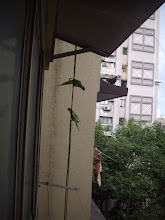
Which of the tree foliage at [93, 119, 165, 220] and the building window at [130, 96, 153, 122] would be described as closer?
the tree foliage at [93, 119, 165, 220]

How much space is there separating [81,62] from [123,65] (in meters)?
11.4

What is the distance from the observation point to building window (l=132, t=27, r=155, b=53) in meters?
13.4

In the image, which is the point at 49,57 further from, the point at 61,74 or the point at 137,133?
the point at 137,133

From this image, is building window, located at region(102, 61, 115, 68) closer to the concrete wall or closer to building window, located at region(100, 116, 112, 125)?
building window, located at region(100, 116, 112, 125)

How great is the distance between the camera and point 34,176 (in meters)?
1.08

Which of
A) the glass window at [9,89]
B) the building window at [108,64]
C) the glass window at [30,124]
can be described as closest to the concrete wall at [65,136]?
the glass window at [30,124]

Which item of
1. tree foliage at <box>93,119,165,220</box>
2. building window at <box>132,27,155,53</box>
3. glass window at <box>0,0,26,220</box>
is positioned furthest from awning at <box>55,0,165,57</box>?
building window at <box>132,27,155,53</box>

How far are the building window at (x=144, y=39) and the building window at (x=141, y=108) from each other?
2915mm

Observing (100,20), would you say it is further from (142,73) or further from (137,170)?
(142,73)

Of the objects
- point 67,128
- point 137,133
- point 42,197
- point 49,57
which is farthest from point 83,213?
point 137,133

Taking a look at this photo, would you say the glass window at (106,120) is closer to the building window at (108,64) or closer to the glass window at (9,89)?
the building window at (108,64)

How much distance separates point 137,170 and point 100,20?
6286 mm

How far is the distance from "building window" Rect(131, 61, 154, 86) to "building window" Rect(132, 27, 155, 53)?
0.91 m

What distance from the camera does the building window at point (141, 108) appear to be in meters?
13.4
